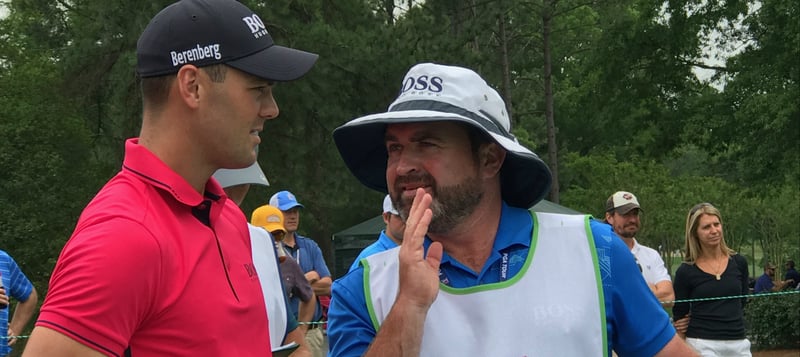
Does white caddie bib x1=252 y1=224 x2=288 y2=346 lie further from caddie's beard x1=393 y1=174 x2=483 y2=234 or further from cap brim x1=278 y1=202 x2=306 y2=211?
cap brim x1=278 y1=202 x2=306 y2=211

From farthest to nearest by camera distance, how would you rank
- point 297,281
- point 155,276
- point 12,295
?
point 12,295, point 297,281, point 155,276

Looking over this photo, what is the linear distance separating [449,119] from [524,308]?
1.67 feet

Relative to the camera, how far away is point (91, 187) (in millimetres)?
30578

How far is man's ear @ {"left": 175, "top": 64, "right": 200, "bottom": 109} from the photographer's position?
252 cm

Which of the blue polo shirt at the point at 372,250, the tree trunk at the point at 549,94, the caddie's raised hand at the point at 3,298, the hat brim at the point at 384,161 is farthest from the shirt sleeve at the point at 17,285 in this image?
the tree trunk at the point at 549,94

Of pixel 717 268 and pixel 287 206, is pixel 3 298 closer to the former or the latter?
pixel 287 206

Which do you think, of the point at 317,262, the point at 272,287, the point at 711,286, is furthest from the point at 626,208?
the point at 272,287

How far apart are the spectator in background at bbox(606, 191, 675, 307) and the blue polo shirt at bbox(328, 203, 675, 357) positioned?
6209mm

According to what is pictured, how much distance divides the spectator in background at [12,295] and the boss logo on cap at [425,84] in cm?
532

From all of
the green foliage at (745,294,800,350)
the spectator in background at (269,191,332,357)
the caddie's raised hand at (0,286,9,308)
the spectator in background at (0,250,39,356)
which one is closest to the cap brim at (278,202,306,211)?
the spectator in background at (269,191,332,357)

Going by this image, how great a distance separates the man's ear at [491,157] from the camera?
293cm

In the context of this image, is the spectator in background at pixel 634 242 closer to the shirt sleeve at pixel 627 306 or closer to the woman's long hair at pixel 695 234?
the woman's long hair at pixel 695 234

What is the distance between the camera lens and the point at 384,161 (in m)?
A: 3.16

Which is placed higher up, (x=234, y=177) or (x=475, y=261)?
(x=234, y=177)
